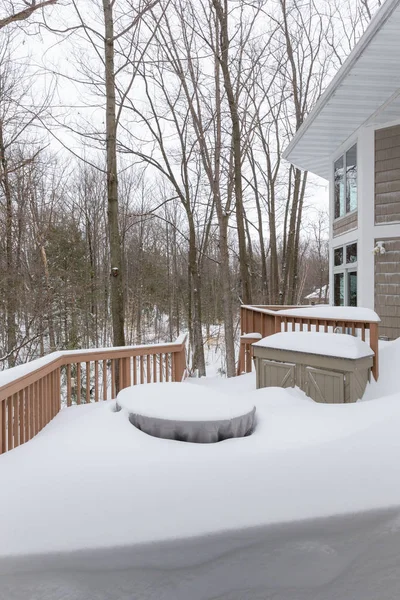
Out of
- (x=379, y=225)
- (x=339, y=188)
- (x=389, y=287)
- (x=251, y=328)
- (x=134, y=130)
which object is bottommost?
(x=251, y=328)

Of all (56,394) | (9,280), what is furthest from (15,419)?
(9,280)

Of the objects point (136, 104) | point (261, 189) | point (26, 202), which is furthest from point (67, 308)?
point (261, 189)

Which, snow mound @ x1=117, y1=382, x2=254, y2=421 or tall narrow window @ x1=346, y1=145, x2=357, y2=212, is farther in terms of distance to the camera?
tall narrow window @ x1=346, y1=145, x2=357, y2=212

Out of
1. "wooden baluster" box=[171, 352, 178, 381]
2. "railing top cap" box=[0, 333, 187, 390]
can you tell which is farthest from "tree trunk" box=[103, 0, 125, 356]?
"railing top cap" box=[0, 333, 187, 390]

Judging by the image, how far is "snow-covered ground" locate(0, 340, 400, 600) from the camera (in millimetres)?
2350

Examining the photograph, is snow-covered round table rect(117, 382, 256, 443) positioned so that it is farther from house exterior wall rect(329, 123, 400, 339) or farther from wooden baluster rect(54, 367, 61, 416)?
house exterior wall rect(329, 123, 400, 339)

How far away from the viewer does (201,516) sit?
2.80 meters

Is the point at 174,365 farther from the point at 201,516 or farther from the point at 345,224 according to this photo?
the point at 345,224

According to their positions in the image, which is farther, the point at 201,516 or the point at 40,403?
the point at 40,403

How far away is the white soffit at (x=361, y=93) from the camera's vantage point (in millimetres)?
→ 5066

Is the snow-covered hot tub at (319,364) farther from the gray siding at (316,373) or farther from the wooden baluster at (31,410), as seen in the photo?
the wooden baluster at (31,410)

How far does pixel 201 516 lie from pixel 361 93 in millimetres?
6652

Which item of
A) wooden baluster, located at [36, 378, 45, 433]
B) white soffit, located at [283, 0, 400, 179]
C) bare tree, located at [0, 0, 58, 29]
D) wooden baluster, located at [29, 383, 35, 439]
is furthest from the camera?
bare tree, located at [0, 0, 58, 29]

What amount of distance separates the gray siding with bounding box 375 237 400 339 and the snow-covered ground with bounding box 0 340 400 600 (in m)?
3.95
